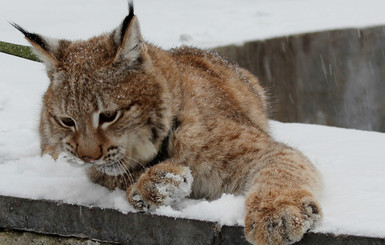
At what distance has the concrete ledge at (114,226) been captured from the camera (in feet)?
10.7

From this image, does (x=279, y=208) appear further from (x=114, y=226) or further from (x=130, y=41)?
(x=130, y=41)

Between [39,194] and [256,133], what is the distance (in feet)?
4.45

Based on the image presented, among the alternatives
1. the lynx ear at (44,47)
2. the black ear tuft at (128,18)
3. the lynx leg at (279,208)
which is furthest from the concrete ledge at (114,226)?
the black ear tuft at (128,18)

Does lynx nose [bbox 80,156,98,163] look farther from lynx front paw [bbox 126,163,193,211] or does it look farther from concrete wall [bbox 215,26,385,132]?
concrete wall [bbox 215,26,385,132]

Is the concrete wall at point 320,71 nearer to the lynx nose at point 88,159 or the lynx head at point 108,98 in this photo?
the lynx head at point 108,98

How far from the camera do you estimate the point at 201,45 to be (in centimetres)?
853

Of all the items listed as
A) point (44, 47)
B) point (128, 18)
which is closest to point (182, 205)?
point (128, 18)

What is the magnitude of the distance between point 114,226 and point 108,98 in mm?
715

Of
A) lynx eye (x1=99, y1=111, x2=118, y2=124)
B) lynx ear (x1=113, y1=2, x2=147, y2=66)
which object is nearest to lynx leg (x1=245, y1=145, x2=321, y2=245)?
lynx eye (x1=99, y1=111, x2=118, y2=124)

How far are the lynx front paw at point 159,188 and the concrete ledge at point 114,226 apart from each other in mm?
76

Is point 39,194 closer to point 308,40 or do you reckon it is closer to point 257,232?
point 257,232

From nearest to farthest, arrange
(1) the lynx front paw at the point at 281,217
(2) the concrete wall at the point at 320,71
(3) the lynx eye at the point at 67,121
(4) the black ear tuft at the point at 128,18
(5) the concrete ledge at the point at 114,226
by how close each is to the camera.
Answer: (1) the lynx front paw at the point at 281,217 → (5) the concrete ledge at the point at 114,226 → (4) the black ear tuft at the point at 128,18 → (3) the lynx eye at the point at 67,121 → (2) the concrete wall at the point at 320,71

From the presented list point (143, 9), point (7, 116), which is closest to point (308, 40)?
point (143, 9)

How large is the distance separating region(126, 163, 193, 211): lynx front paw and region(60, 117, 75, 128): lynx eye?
48cm
